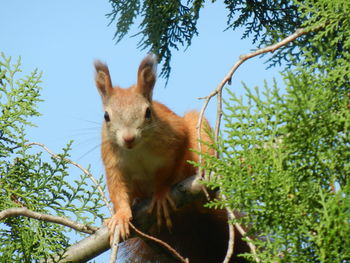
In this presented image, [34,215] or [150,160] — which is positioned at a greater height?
[150,160]

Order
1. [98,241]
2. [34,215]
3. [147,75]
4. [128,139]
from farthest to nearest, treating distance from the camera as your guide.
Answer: [147,75] < [128,139] < [98,241] < [34,215]

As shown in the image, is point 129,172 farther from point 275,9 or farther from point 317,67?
point 317,67

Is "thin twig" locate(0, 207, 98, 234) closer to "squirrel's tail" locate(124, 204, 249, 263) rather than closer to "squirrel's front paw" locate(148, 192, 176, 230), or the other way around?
"squirrel's front paw" locate(148, 192, 176, 230)

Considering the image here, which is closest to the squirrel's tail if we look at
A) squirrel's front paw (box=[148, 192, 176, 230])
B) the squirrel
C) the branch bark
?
the squirrel

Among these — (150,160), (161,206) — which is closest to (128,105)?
(150,160)

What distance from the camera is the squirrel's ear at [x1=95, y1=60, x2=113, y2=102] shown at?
8.87 ft

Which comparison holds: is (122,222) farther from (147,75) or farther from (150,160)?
(147,75)

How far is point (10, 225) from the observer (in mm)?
2307

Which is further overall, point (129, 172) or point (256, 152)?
point (129, 172)

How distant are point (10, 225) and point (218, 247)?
85 centimetres

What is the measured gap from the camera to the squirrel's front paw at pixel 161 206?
228cm

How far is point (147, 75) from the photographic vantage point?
271cm

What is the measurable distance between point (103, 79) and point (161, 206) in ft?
2.44

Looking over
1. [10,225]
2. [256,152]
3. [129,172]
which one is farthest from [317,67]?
[10,225]
